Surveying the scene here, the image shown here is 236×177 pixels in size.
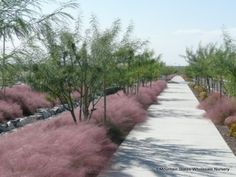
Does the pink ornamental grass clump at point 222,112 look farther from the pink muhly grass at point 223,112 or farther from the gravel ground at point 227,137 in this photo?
the gravel ground at point 227,137

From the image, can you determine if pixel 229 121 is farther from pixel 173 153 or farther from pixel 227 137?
pixel 173 153

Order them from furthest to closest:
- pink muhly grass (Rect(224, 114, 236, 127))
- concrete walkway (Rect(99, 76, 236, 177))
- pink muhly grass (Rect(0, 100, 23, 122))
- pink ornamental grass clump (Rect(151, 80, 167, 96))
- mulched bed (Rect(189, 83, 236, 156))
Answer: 1. pink ornamental grass clump (Rect(151, 80, 167, 96))
2. pink muhly grass (Rect(0, 100, 23, 122))
3. pink muhly grass (Rect(224, 114, 236, 127))
4. mulched bed (Rect(189, 83, 236, 156))
5. concrete walkway (Rect(99, 76, 236, 177))

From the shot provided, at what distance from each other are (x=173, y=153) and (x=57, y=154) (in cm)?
423

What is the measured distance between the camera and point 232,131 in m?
13.9

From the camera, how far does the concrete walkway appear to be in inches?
368

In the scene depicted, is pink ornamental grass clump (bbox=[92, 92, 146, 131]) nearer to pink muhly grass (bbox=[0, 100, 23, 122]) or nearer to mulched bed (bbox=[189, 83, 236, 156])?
mulched bed (bbox=[189, 83, 236, 156])

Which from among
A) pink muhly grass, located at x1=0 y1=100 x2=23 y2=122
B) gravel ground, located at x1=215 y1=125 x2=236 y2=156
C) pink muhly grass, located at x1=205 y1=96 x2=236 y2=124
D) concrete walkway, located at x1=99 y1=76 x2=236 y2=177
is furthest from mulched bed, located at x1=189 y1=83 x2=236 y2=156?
pink muhly grass, located at x1=0 y1=100 x2=23 y2=122

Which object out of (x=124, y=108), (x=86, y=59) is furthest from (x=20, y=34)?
(x=124, y=108)

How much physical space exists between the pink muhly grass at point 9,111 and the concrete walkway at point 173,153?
644 centimetres

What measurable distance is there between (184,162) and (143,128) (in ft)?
18.4

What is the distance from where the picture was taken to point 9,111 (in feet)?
68.4

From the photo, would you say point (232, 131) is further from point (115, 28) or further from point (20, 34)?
point (20, 34)

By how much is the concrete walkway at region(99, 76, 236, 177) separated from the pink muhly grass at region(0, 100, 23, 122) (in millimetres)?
6436

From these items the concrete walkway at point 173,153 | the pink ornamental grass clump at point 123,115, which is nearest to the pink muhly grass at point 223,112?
the concrete walkway at point 173,153
